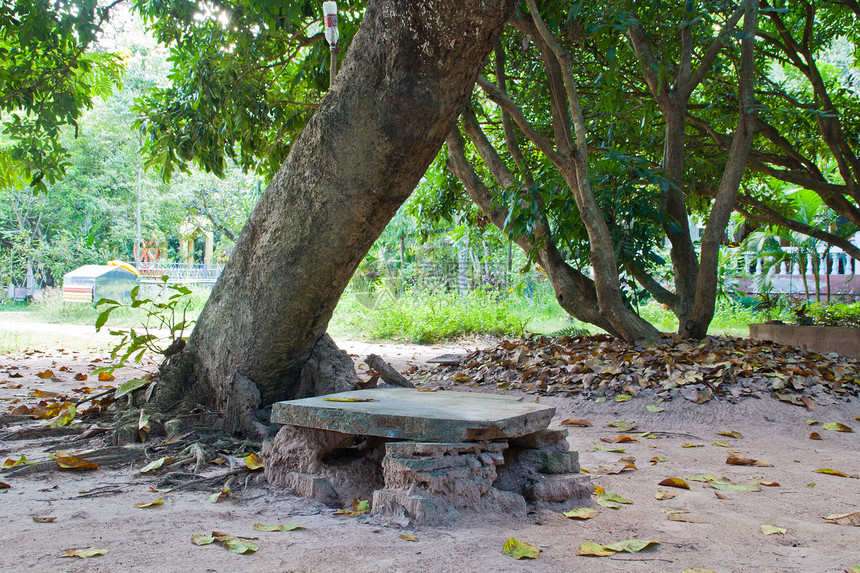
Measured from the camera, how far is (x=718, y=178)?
881 centimetres

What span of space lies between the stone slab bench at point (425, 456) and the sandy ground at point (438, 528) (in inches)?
3.3

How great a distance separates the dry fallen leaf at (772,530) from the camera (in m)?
1.99

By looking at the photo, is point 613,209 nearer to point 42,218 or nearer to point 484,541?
point 484,541

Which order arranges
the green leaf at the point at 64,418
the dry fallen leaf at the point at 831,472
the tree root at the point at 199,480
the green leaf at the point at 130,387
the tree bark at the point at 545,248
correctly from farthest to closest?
1. the tree bark at the point at 545,248
2. the green leaf at the point at 130,387
3. the green leaf at the point at 64,418
4. the dry fallen leaf at the point at 831,472
5. the tree root at the point at 199,480

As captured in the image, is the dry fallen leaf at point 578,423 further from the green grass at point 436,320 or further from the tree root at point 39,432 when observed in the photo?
the green grass at point 436,320

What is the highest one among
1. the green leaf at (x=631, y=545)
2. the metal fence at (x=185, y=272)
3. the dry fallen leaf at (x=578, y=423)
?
the metal fence at (x=185, y=272)

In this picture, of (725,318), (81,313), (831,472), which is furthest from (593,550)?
(81,313)

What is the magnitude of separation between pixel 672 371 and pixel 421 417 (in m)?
3.23

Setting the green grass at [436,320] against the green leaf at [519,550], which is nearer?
the green leaf at [519,550]

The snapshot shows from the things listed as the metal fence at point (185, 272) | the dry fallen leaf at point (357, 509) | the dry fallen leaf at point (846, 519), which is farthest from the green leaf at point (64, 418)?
the metal fence at point (185, 272)

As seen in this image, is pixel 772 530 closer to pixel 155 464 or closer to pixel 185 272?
pixel 155 464

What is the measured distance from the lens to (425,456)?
81.1 inches

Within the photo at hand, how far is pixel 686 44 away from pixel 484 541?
5687mm

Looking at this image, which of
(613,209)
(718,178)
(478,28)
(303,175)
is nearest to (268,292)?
(303,175)
